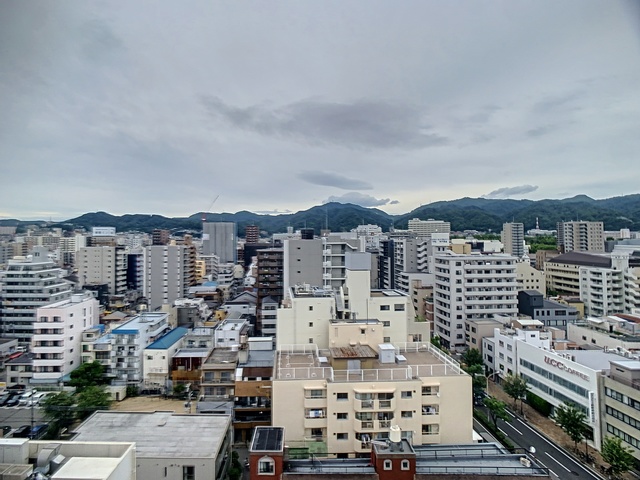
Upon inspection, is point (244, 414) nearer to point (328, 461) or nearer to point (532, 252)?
point (328, 461)

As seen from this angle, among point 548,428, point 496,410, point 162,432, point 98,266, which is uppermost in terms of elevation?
point 98,266

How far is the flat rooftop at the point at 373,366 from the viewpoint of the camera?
6875 millimetres

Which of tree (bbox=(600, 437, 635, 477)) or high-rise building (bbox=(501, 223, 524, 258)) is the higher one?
high-rise building (bbox=(501, 223, 524, 258))

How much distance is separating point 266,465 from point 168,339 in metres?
8.39

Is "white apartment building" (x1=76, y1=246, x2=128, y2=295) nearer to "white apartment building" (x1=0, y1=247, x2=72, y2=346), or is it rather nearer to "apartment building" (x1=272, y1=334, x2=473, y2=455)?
"white apartment building" (x1=0, y1=247, x2=72, y2=346)

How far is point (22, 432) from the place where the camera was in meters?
8.11

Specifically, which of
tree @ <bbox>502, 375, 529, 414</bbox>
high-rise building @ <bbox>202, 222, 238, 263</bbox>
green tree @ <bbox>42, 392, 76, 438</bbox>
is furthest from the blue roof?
high-rise building @ <bbox>202, 222, 238, 263</bbox>

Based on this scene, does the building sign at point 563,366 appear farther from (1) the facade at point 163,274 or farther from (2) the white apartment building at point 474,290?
(1) the facade at point 163,274

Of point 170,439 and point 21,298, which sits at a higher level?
point 21,298

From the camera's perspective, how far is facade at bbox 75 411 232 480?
545 cm

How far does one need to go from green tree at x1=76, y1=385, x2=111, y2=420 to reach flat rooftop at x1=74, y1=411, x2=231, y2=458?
1.45 m

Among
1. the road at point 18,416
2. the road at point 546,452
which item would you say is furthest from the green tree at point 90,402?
the road at point 546,452

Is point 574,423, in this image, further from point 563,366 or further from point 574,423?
point 563,366

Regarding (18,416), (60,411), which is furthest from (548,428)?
(18,416)
